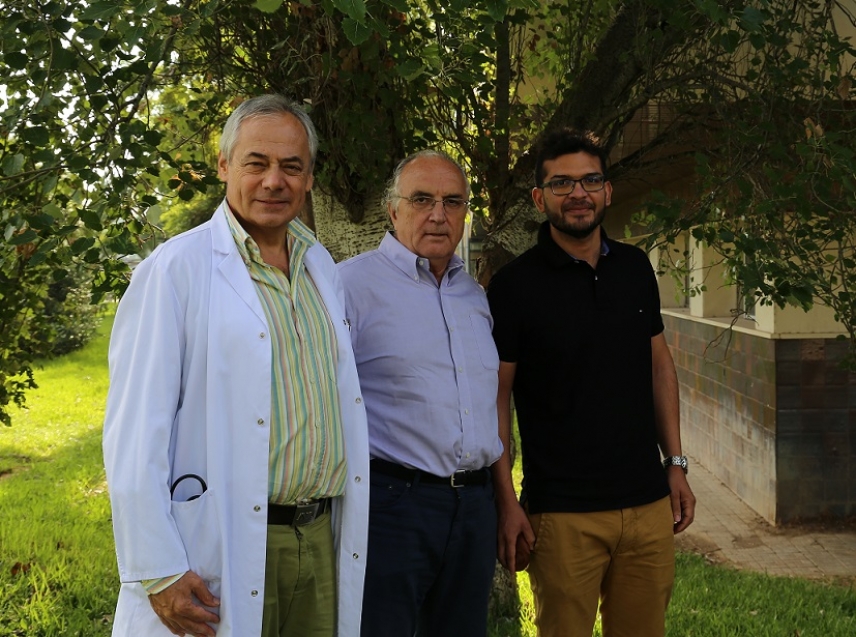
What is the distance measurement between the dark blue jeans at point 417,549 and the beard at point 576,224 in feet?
3.11

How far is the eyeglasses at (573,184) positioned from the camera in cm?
324

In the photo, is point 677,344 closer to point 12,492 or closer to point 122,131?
point 12,492

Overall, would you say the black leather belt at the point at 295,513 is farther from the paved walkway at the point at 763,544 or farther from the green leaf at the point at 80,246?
the paved walkway at the point at 763,544

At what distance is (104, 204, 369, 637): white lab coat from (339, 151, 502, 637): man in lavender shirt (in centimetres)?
63

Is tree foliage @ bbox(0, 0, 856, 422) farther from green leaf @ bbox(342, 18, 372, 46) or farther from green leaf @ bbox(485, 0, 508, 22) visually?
green leaf @ bbox(342, 18, 372, 46)

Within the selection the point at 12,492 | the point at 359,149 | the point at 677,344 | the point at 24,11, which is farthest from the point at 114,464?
the point at 677,344


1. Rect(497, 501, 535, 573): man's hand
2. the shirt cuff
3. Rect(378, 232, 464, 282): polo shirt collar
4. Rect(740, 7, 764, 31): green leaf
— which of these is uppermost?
Rect(740, 7, 764, 31): green leaf

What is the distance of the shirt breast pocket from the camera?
120 inches

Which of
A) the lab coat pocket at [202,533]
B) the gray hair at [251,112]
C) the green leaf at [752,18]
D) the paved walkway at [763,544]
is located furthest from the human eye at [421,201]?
the paved walkway at [763,544]

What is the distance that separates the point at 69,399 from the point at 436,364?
48.7 ft

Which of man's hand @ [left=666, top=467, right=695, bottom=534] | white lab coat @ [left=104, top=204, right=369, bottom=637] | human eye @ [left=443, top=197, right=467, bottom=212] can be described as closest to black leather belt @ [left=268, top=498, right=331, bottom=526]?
white lab coat @ [left=104, top=204, right=369, bottom=637]

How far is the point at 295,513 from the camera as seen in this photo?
253 centimetres

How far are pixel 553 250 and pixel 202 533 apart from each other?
1.61 meters

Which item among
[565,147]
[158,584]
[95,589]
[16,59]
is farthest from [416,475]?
[95,589]
